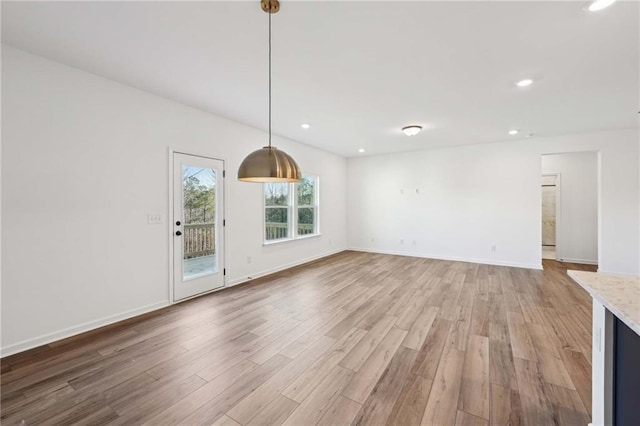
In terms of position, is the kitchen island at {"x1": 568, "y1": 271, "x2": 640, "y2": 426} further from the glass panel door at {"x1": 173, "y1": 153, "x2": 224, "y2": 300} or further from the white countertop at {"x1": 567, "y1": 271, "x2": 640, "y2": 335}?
the glass panel door at {"x1": 173, "y1": 153, "x2": 224, "y2": 300}

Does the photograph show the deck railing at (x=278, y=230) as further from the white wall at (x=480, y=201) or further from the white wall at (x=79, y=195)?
the white wall at (x=480, y=201)

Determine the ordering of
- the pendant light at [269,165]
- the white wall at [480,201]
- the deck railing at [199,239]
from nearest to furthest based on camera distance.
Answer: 1. the pendant light at [269,165]
2. the deck railing at [199,239]
3. the white wall at [480,201]

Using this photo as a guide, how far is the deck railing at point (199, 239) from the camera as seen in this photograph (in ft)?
12.8

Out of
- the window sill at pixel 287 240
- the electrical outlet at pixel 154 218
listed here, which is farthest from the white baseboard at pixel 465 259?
the electrical outlet at pixel 154 218

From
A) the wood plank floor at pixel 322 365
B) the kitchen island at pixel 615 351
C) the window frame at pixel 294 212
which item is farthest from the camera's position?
the window frame at pixel 294 212

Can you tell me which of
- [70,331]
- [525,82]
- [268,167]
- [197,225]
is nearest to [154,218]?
[197,225]

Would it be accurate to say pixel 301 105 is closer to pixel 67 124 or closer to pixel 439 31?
pixel 439 31

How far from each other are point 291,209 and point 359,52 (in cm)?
396

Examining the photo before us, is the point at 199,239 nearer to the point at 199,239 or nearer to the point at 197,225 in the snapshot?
the point at 199,239

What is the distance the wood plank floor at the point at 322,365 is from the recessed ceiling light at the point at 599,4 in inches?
110

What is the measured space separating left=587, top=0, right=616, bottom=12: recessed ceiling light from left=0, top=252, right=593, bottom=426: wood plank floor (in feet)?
9.20

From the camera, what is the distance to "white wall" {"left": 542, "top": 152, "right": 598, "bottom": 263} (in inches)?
241

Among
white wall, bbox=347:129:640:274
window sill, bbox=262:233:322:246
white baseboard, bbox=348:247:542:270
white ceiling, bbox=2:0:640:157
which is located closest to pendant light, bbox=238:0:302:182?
white ceiling, bbox=2:0:640:157

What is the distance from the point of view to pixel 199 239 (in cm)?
406
